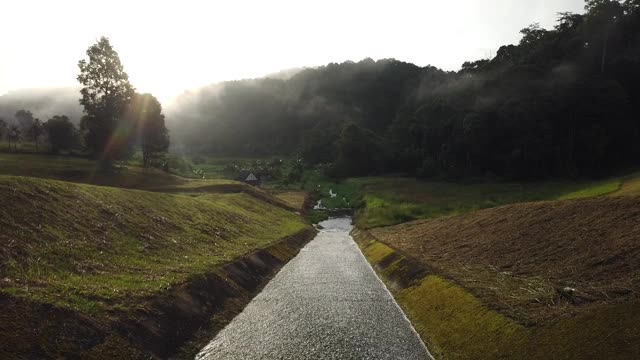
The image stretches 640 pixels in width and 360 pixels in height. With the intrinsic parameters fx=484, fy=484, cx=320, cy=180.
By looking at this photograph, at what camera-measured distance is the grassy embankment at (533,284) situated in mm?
19422

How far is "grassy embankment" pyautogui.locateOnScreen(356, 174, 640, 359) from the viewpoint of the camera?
63.7 ft

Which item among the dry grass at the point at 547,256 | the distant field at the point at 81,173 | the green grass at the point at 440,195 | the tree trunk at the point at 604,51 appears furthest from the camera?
the tree trunk at the point at 604,51

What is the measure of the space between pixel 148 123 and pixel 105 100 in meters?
17.5

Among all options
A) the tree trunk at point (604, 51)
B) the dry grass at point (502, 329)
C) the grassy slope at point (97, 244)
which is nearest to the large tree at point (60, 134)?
the grassy slope at point (97, 244)

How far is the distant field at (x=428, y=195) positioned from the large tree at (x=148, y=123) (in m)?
47.9

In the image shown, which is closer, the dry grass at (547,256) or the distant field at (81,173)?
the dry grass at (547,256)

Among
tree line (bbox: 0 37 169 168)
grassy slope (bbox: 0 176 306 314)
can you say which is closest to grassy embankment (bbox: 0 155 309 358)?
grassy slope (bbox: 0 176 306 314)

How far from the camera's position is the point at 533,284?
27188mm

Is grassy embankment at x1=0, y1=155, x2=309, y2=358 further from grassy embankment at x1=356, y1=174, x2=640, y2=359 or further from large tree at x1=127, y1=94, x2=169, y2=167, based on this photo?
large tree at x1=127, y1=94, x2=169, y2=167

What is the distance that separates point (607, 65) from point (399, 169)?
77758 mm

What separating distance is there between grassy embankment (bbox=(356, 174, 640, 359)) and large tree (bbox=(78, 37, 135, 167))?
77597 millimetres

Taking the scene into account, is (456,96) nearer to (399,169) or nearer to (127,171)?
(399,169)

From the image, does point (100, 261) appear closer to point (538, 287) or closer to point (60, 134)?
point (538, 287)

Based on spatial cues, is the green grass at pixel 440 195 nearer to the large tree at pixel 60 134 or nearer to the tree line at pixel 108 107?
the tree line at pixel 108 107
